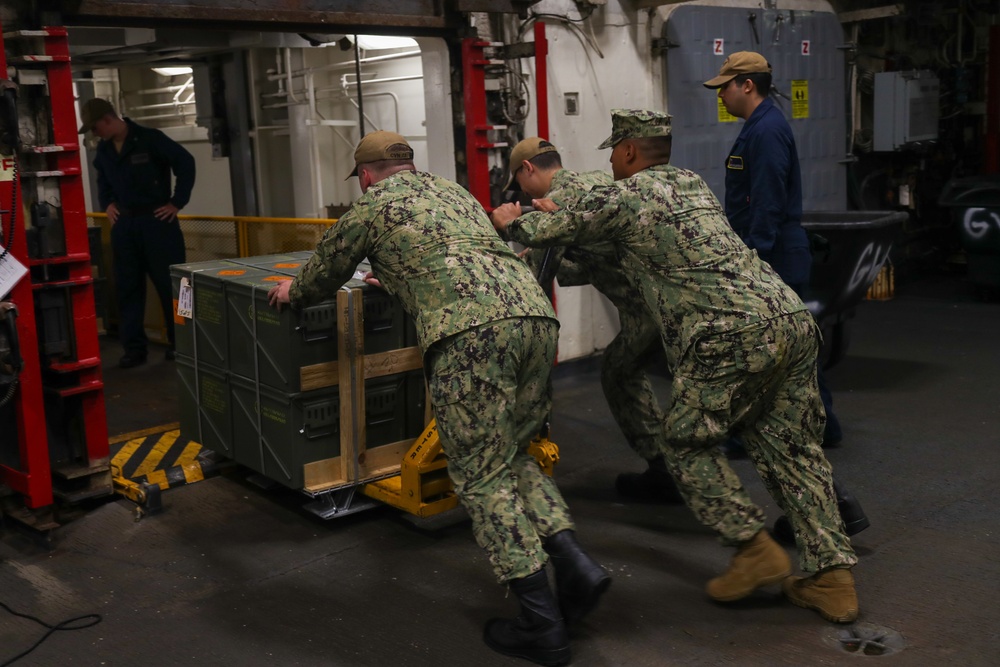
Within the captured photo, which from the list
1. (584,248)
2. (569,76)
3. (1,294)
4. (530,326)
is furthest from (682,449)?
(569,76)

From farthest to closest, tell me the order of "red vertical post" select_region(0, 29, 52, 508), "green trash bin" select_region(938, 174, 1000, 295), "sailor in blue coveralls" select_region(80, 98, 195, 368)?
"green trash bin" select_region(938, 174, 1000, 295) → "sailor in blue coveralls" select_region(80, 98, 195, 368) → "red vertical post" select_region(0, 29, 52, 508)

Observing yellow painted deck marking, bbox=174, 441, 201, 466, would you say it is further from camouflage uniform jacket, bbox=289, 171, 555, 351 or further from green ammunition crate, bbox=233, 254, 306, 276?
camouflage uniform jacket, bbox=289, 171, 555, 351

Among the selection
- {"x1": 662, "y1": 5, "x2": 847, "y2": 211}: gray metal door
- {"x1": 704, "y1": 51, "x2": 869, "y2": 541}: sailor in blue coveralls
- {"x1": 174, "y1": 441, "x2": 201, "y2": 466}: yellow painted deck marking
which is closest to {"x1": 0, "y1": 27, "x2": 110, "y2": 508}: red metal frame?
{"x1": 174, "y1": 441, "x2": 201, "y2": 466}: yellow painted deck marking

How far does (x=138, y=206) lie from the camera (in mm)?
7414

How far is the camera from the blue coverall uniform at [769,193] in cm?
485

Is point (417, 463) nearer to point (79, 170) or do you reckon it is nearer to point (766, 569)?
point (766, 569)

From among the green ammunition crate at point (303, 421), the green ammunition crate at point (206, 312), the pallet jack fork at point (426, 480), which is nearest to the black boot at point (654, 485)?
the pallet jack fork at point (426, 480)

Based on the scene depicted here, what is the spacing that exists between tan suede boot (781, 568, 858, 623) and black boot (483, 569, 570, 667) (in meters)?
0.89

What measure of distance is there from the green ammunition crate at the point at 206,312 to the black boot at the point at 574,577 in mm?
1967

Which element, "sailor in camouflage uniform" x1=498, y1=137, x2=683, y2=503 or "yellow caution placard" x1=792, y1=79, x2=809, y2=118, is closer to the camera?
"sailor in camouflage uniform" x1=498, y1=137, x2=683, y2=503

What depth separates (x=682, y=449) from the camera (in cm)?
359

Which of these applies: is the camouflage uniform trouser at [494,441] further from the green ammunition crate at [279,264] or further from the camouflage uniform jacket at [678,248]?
the green ammunition crate at [279,264]

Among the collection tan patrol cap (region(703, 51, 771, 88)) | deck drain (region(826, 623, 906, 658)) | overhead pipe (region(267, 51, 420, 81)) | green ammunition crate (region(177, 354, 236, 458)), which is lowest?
deck drain (region(826, 623, 906, 658))

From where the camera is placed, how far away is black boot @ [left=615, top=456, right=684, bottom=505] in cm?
473
